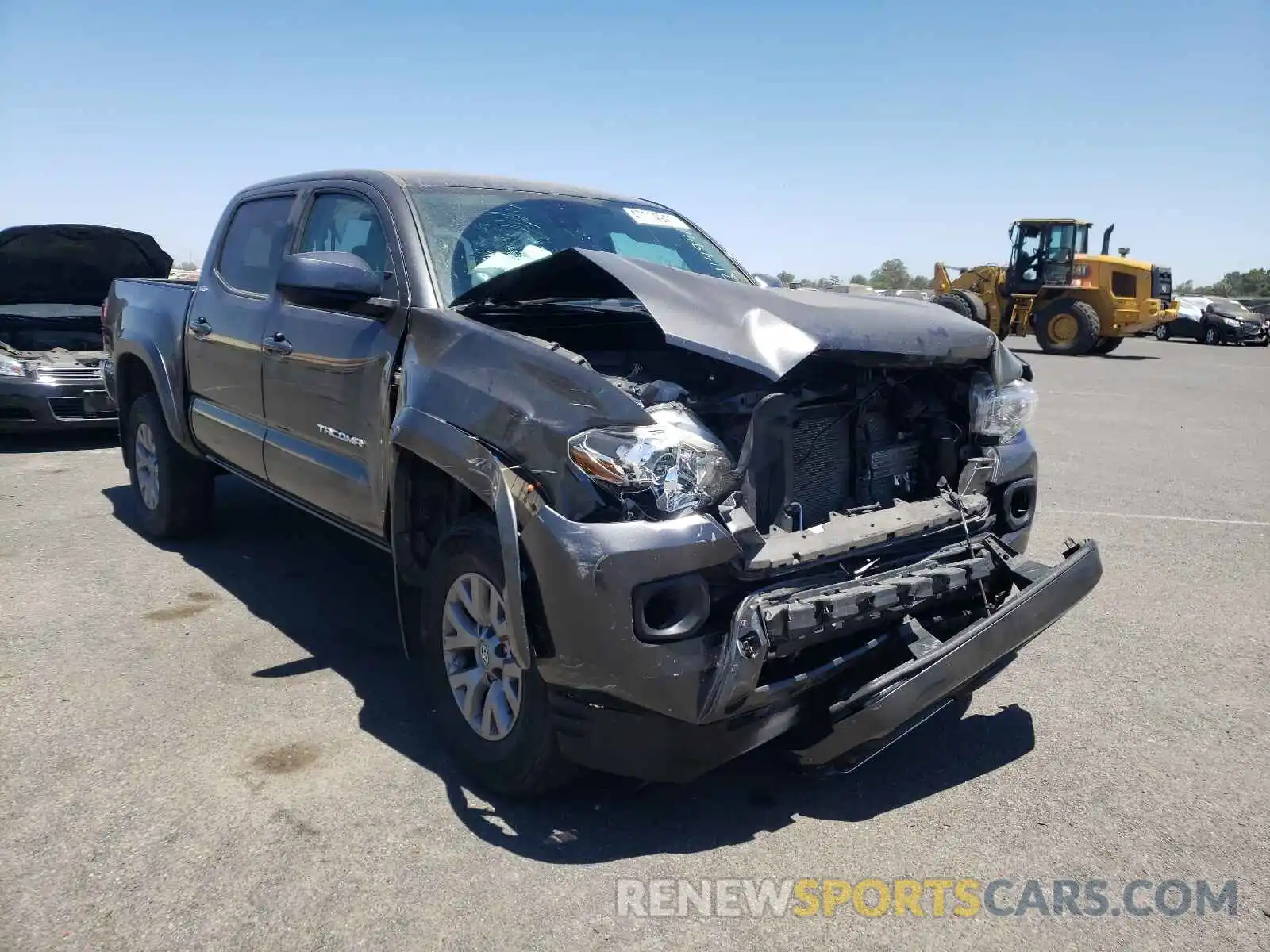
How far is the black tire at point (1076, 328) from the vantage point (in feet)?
72.0

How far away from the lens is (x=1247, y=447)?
9.74m

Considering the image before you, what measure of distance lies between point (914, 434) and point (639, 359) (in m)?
1.07

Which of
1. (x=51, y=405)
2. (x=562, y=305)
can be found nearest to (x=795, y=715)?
(x=562, y=305)

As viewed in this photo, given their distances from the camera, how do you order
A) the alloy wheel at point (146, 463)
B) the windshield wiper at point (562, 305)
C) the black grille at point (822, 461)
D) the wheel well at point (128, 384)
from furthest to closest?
the wheel well at point (128, 384) → the alloy wheel at point (146, 463) → the windshield wiper at point (562, 305) → the black grille at point (822, 461)

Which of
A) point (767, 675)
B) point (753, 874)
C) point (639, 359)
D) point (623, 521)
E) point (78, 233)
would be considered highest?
point (78, 233)

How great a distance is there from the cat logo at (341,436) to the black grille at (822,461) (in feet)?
5.38

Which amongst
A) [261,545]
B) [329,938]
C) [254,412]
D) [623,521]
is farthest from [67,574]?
[623,521]

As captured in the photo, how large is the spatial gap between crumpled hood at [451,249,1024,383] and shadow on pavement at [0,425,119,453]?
7366 millimetres

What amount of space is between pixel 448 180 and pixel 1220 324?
3061 centimetres

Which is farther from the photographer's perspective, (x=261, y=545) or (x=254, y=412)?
(x=261, y=545)

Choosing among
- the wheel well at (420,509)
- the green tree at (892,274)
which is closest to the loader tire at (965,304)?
the wheel well at (420,509)

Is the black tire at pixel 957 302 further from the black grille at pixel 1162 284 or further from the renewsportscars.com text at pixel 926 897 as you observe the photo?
the renewsportscars.com text at pixel 926 897

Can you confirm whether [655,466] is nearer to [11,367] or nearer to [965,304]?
[11,367]

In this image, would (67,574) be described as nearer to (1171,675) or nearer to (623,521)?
(623,521)
